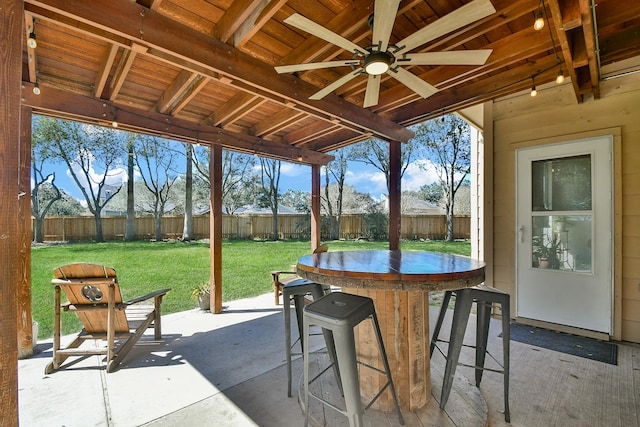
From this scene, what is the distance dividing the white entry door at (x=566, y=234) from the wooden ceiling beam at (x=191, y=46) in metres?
2.55

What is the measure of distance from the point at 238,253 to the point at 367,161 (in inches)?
362

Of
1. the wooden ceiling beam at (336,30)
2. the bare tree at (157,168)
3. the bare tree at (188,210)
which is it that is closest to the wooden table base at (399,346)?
the wooden ceiling beam at (336,30)

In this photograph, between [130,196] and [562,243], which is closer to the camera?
[562,243]

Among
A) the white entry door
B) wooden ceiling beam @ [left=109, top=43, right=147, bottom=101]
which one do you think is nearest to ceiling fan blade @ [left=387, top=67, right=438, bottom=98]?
wooden ceiling beam @ [left=109, top=43, right=147, bottom=101]

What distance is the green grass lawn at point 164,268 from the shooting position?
4.79 metres

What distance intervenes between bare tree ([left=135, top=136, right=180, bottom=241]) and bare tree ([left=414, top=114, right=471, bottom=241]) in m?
11.8

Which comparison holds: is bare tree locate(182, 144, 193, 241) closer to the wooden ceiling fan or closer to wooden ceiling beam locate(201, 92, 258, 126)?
wooden ceiling beam locate(201, 92, 258, 126)

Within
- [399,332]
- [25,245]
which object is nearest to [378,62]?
[399,332]

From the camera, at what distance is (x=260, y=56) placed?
2.52m

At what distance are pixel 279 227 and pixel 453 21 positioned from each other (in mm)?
13059

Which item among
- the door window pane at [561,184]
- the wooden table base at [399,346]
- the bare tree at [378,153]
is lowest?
the wooden table base at [399,346]

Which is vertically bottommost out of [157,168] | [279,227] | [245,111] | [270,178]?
[279,227]

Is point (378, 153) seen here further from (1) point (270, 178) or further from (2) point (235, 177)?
(2) point (235, 177)

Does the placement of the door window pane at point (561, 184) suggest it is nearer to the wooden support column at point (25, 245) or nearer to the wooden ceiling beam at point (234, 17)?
the wooden ceiling beam at point (234, 17)
